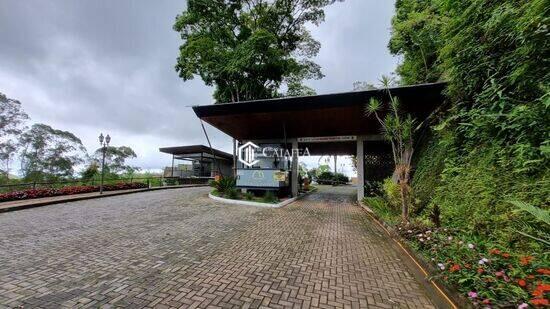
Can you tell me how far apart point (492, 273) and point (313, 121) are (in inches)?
334

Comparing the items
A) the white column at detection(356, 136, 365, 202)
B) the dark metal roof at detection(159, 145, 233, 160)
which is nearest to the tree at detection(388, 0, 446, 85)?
the white column at detection(356, 136, 365, 202)

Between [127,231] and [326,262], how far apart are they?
173 inches

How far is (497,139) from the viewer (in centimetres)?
394

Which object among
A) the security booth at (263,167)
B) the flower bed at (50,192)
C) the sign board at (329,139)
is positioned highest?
the sign board at (329,139)

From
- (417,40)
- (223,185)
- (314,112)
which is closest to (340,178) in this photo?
(417,40)

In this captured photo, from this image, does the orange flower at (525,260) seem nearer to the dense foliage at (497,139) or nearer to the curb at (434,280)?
the dense foliage at (497,139)

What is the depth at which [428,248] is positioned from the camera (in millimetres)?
3512

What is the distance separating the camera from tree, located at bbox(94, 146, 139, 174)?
23.5 m

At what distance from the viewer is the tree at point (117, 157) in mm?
23484

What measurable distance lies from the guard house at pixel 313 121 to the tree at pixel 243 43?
4911 millimetres

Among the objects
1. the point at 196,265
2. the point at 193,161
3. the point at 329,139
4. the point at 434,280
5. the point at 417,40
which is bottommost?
the point at 196,265

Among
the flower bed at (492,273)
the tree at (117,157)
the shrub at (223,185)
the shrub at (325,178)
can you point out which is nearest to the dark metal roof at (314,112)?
the shrub at (223,185)

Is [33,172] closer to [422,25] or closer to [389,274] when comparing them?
[389,274]

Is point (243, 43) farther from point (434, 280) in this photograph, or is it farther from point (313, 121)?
point (434, 280)
